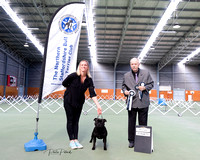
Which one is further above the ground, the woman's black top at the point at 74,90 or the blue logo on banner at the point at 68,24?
the blue logo on banner at the point at 68,24

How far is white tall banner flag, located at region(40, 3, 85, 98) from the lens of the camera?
92.7 inches

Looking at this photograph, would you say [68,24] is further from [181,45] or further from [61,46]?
[181,45]

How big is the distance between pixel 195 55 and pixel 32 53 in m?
17.4

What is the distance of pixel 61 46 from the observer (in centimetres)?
244

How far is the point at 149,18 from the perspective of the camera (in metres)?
10.4

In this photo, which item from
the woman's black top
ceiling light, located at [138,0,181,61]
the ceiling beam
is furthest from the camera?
the ceiling beam

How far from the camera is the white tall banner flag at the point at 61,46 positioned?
236 centimetres

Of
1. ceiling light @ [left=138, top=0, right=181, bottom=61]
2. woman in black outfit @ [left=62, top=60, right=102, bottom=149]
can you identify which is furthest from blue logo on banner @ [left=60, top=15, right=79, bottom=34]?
ceiling light @ [left=138, top=0, right=181, bottom=61]

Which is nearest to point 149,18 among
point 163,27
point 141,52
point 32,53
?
point 163,27

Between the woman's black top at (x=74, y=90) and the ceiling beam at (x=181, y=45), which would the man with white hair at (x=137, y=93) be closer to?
the woman's black top at (x=74, y=90)

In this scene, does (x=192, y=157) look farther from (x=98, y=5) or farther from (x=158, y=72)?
(x=158, y=72)

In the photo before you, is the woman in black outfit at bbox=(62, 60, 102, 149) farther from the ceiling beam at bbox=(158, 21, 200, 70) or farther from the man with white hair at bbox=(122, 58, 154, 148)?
the ceiling beam at bbox=(158, 21, 200, 70)

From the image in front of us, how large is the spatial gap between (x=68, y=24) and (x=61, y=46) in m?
0.35

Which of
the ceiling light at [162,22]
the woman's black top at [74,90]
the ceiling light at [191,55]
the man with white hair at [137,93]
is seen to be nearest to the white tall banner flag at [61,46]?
the woman's black top at [74,90]
